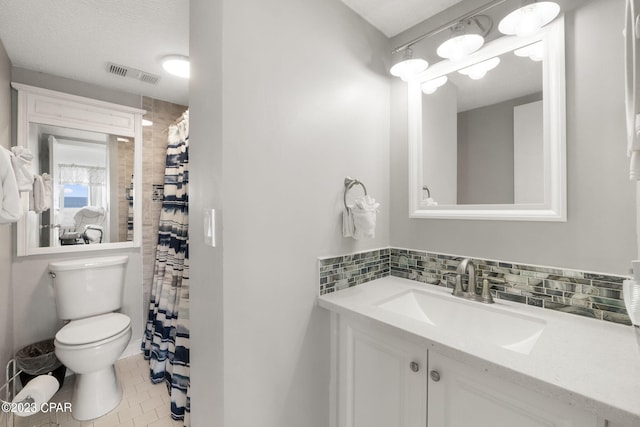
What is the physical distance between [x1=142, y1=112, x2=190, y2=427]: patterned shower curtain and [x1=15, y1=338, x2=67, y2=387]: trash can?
59 cm

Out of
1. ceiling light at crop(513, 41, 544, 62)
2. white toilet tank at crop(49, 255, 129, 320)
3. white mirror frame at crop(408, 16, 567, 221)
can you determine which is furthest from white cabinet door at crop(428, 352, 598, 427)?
white toilet tank at crop(49, 255, 129, 320)

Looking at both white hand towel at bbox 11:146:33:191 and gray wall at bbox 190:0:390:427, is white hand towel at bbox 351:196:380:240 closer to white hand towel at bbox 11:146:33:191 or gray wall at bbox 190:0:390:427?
gray wall at bbox 190:0:390:427

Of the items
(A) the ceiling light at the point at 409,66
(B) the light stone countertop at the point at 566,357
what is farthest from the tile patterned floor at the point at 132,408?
(A) the ceiling light at the point at 409,66

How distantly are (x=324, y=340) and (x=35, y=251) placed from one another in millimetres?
2225

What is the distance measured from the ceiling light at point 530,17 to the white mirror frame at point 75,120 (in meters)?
2.71

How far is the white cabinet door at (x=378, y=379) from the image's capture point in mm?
936

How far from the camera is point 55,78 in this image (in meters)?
2.06

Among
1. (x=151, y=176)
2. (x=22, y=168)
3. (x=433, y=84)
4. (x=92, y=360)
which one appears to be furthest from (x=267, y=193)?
(x=151, y=176)

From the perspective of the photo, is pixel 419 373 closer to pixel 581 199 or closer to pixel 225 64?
pixel 581 199

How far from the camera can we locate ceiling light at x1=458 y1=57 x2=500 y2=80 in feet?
4.08

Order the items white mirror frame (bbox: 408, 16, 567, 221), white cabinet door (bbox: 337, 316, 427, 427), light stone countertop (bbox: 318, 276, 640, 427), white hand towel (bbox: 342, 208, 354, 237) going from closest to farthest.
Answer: light stone countertop (bbox: 318, 276, 640, 427) → white cabinet door (bbox: 337, 316, 427, 427) → white mirror frame (bbox: 408, 16, 567, 221) → white hand towel (bbox: 342, 208, 354, 237)

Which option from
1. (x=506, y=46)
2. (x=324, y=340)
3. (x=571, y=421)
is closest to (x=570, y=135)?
(x=506, y=46)

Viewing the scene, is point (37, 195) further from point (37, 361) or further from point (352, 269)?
point (352, 269)

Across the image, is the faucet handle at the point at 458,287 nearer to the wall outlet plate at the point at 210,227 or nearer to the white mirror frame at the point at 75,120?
the wall outlet plate at the point at 210,227
